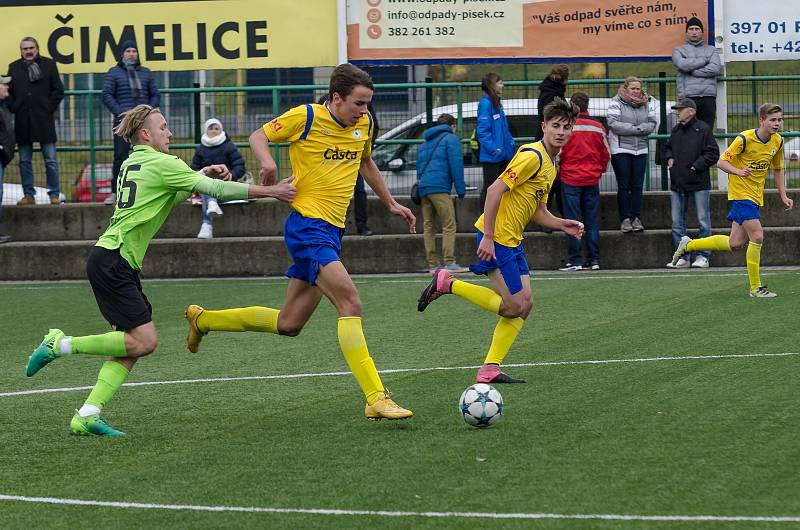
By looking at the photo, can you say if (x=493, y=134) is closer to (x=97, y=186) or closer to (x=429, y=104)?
(x=429, y=104)

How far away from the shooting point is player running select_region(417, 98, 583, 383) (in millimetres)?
9095

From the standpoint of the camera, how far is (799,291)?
1415cm

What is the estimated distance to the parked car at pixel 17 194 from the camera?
19141 mm

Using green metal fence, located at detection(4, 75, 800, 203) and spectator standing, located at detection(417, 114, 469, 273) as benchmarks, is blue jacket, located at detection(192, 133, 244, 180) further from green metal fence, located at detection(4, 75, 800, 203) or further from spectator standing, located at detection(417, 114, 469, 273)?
spectator standing, located at detection(417, 114, 469, 273)

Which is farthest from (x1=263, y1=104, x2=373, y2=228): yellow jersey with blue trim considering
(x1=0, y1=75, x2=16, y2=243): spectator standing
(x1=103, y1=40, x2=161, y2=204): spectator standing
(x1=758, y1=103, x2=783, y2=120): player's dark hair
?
(x1=0, y1=75, x2=16, y2=243): spectator standing

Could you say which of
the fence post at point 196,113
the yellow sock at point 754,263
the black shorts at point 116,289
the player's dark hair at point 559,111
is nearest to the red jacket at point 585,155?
the yellow sock at point 754,263

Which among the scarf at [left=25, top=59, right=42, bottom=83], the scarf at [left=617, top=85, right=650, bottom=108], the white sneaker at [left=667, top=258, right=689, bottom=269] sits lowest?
the white sneaker at [left=667, top=258, right=689, bottom=269]

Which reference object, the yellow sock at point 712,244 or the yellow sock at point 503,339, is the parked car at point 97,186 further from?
the yellow sock at point 503,339

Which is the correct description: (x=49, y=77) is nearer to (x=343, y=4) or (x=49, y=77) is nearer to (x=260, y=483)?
(x=343, y=4)

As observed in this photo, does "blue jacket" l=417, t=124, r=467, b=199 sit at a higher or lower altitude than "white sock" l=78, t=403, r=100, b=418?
higher

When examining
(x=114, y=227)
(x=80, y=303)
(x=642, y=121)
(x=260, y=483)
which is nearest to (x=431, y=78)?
(x=642, y=121)

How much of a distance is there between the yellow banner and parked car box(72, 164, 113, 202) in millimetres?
1787

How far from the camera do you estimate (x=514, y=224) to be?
9352 millimetres

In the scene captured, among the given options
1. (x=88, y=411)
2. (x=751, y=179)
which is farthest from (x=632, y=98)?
(x=88, y=411)
